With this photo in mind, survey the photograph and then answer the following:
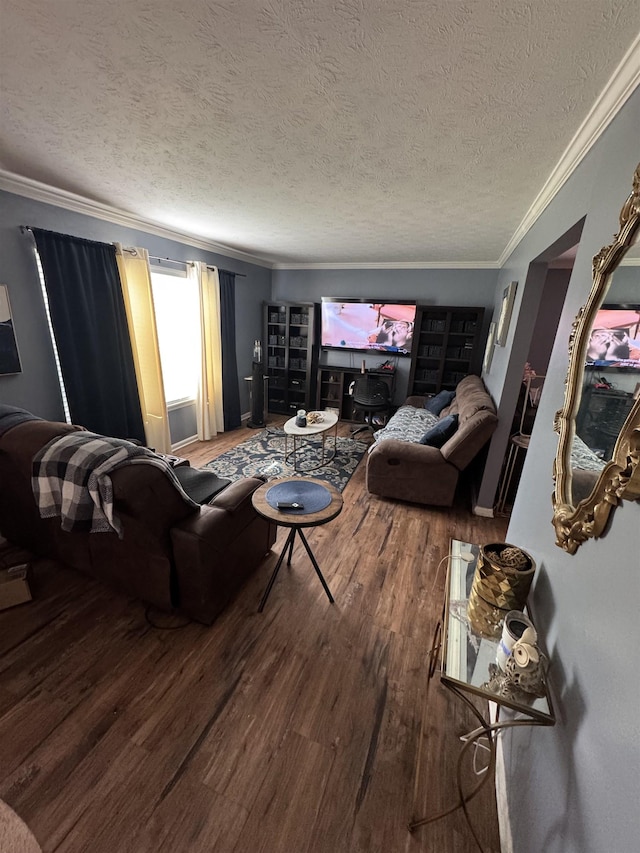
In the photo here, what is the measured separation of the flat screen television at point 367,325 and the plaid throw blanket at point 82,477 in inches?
160

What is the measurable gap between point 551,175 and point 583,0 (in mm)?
1178

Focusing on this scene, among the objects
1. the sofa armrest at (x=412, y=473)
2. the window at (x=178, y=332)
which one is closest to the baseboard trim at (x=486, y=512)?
the sofa armrest at (x=412, y=473)

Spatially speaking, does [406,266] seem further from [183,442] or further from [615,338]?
[615,338]

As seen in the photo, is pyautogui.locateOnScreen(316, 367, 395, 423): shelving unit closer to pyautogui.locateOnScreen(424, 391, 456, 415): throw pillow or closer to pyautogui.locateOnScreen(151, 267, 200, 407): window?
pyautogui.locateOnScreen(424, 391, 456, 415): throw pillow

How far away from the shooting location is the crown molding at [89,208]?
2.30m

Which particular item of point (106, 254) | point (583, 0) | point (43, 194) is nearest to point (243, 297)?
point (106, 254)

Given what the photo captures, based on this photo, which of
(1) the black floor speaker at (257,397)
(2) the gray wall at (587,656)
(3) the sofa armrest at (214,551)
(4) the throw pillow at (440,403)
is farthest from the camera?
(1) the black floor speaker at (257,397)

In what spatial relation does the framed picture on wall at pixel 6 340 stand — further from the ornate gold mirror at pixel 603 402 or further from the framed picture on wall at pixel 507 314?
the framed picture on wall at pixel 507 314

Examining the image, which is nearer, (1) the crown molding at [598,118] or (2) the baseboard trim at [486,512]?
(1) the crown molding at [598,118]

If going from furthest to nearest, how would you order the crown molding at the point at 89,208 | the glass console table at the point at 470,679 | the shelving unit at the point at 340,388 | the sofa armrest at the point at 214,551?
the shelving unit at the point at 340,388 < the crown molding at the point at 89,208 < the sofa armrest at the point at 214,551 < the glass console table at the point at 470,679

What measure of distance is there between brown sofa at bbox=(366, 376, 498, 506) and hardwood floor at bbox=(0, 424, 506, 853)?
1055 millimetres

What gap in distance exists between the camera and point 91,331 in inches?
114

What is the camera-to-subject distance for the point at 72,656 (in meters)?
1.58

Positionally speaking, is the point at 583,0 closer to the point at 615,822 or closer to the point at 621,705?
the point at 621,705
